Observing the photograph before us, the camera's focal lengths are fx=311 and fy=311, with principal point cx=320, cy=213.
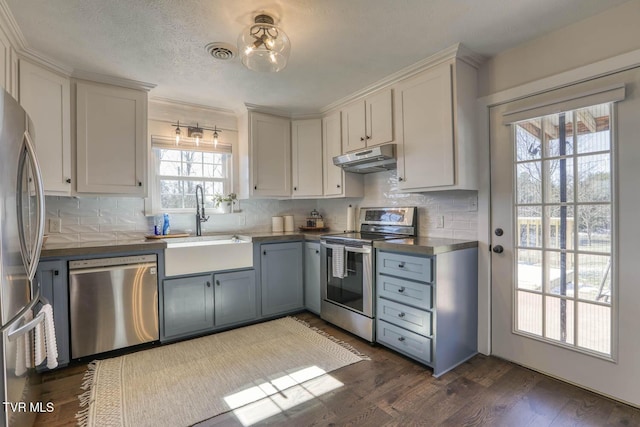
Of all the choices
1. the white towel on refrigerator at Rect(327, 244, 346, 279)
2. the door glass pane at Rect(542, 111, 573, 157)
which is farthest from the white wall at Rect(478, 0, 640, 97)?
the white towel on refrigerator at Rect(327, 244, 346, 279)

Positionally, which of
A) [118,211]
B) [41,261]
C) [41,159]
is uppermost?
[41,159]

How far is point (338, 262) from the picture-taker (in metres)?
2.92

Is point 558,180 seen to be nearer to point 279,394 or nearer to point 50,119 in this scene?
point 279,394

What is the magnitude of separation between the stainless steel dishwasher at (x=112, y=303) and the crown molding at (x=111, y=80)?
59.7 inches

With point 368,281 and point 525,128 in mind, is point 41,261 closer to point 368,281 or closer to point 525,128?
point 368,281

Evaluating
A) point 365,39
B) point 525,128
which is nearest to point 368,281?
point 525,128

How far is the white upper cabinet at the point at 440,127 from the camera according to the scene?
2.37m

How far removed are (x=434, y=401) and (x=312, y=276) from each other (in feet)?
5.74

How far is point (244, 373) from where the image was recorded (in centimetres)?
226

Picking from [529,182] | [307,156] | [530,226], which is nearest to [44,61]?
[307,156]

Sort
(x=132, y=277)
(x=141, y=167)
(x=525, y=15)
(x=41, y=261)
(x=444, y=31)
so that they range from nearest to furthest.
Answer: (x=525, y=15) → (x=444, y=31) → (x=41, y=261) → (x=132, y=277) → (x=141, y=167)

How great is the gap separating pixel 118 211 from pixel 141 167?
55 centimetres

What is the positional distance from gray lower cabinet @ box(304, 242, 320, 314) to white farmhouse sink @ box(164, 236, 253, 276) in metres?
0.64

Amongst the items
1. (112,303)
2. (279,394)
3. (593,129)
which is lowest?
(279,394)
